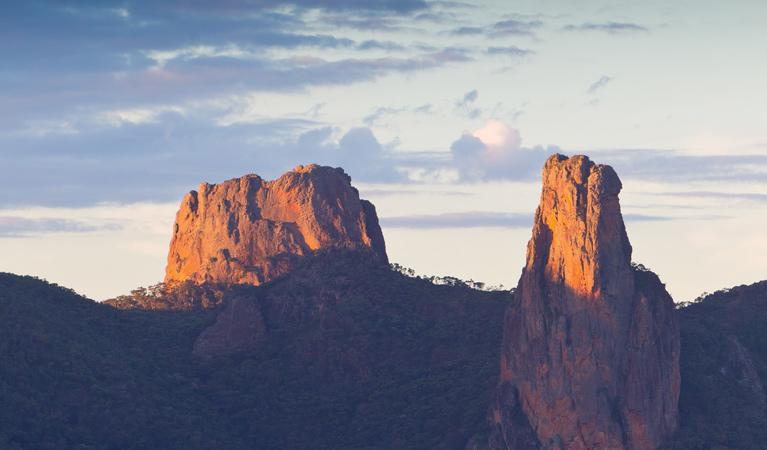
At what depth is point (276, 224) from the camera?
127 meters

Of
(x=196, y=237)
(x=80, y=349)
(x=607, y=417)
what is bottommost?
(x=607, y=417)

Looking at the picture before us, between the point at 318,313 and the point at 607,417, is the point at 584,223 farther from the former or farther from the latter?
the point at 318,313

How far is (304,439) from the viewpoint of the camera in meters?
104

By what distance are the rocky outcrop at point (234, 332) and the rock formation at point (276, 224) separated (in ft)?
31.2

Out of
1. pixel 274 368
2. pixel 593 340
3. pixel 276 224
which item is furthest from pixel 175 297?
pixel 593 340

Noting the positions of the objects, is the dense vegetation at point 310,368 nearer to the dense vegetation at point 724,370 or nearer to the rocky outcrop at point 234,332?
the dense vegetation at point 724,370

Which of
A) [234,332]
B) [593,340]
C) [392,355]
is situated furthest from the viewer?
[234,332]

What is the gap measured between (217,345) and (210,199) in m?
21.1

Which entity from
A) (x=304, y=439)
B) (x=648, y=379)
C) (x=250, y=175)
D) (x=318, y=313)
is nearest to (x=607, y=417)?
(x=648, y=379)

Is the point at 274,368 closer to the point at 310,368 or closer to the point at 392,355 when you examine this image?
the point at 310,368

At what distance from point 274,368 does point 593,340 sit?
1137 inches

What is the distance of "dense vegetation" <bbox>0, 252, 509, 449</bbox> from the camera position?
99.8 metres

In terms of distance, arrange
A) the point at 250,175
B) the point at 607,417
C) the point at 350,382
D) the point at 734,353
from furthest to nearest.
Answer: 1. the point at 250,175
2. the point at 350,382
3. the point at 734,353
4. the point at 607,417

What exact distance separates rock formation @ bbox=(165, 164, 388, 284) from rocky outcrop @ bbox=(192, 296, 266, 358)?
9.51 metres
